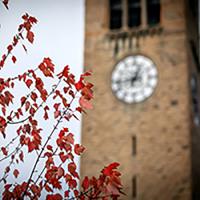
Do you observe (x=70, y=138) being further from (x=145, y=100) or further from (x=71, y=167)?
(x=145, y=100)

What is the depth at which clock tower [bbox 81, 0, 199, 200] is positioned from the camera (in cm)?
2014

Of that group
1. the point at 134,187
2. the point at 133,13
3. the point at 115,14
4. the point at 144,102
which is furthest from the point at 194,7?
Answer: the point at 134,187

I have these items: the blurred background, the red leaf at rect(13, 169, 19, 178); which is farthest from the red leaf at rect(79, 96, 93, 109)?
the blurred background

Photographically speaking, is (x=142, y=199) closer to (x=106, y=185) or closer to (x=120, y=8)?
(x=120, y=8)

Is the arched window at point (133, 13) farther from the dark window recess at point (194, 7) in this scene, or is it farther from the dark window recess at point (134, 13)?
the dark window recess at point (194, 7)

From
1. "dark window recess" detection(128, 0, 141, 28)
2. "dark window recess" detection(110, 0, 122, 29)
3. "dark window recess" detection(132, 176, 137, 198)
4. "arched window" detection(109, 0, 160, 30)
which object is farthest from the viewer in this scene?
"dark window recess" detection(110, 0, 122, 29)

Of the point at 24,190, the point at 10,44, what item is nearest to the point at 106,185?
the point at 24,190

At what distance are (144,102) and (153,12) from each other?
164 inches

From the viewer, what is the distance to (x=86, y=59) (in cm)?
2253

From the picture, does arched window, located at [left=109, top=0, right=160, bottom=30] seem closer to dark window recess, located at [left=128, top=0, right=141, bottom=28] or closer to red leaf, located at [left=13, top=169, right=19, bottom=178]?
dark window recess, located at [left=128, top=0, right=141, bottom=28]

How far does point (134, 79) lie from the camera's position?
21062 mm

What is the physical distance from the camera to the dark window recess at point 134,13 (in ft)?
73.8

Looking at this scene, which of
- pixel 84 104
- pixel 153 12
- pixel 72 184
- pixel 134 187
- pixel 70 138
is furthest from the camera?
pixel 153 12

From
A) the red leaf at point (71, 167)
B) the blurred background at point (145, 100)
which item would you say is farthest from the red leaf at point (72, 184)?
the blurred background at point (145, 100)
